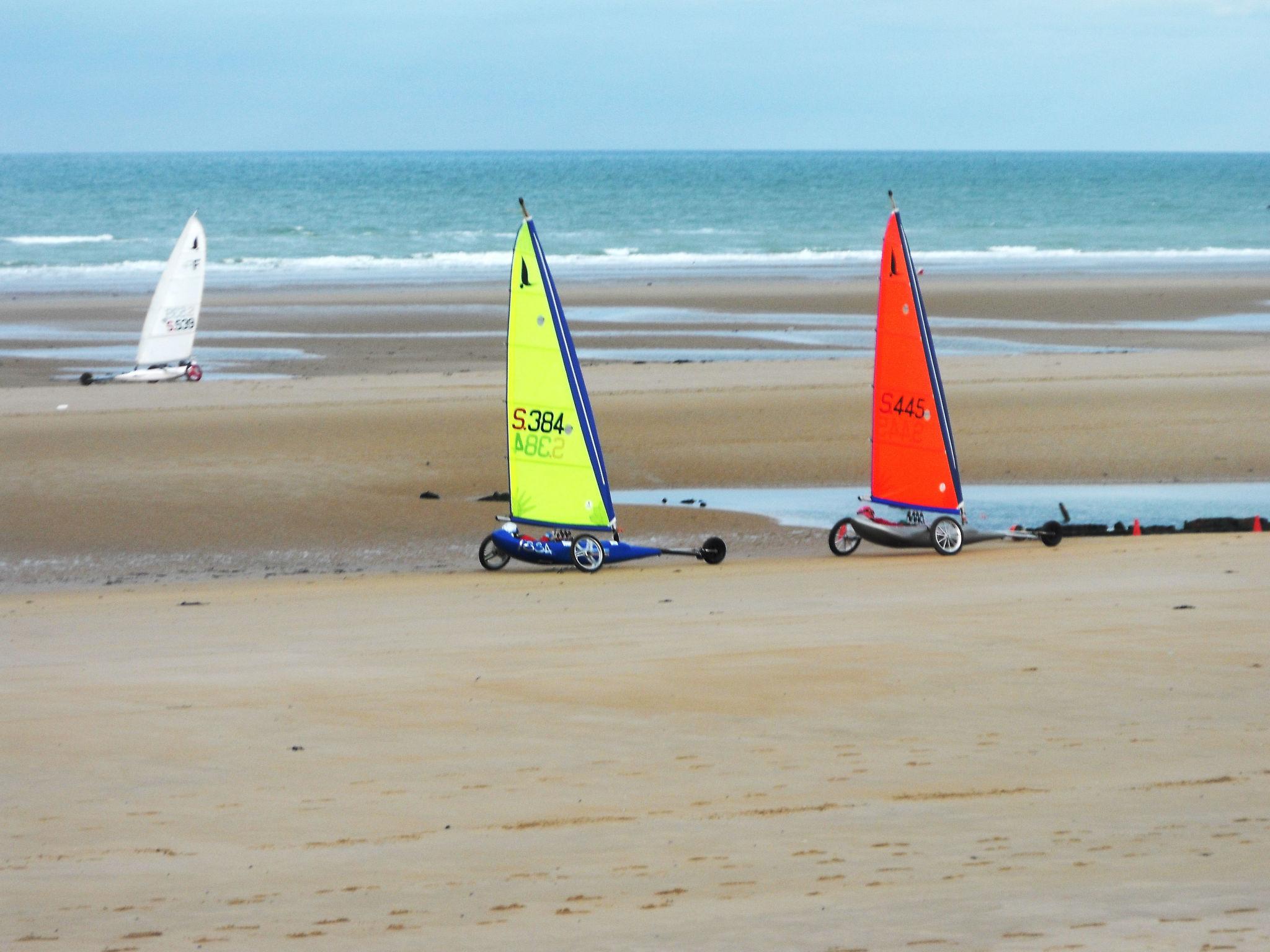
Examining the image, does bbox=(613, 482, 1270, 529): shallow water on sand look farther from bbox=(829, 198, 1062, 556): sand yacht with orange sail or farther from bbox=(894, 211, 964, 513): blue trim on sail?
bbox=(894, 211, 964, 513): blue trim on sail

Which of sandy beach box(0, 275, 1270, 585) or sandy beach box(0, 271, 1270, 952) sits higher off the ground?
sandy beach box(0, 275, 1270, 585)

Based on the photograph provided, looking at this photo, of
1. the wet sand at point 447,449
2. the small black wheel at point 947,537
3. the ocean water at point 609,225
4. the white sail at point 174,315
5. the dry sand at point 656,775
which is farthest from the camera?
the ocean water at point 609,225

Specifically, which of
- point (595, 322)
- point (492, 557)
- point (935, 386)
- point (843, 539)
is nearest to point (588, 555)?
point (492, 557)

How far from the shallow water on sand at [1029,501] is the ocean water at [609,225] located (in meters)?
33.1

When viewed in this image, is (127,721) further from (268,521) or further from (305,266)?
(305,266)

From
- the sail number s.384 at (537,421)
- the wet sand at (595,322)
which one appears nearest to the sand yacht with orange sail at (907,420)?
the sail number s.384 at (537,421)

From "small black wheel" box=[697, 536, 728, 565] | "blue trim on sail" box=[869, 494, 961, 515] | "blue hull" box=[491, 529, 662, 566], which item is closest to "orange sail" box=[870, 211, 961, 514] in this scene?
"blue trim on sail" box=[869, 494, 961, 515]

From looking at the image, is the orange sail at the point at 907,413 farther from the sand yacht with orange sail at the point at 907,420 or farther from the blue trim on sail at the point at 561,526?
the blue trim on sail at the point at 561,526

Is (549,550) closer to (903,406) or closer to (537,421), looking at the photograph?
(537,421)

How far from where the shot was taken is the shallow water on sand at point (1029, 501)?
51.1 ft

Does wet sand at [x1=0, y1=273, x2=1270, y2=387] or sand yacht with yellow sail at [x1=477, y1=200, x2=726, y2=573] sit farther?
wet sand at [x1=0, y1=273, x2=1270, y2=387]

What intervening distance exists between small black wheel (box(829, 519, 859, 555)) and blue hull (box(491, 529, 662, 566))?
1.70 meters

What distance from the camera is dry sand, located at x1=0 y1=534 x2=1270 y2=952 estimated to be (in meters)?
5.43

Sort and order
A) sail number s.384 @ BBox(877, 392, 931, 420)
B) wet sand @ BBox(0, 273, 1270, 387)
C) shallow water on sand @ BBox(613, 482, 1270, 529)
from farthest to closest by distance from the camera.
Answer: wet sand @ BBox(0, 273, 1270, 387)
shallow water on sand @ BBox(613, 482, 1270, 529)
sail number s.384 @ BBox(877, 392, 931, 420)
